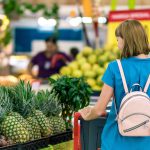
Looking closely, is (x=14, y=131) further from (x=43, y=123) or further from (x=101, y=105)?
(x=101, y=105)

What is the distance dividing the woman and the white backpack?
0.11 meters

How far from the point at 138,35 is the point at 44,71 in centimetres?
665

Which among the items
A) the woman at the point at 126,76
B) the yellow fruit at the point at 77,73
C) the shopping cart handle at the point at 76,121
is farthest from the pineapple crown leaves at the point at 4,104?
the yellow fruit at the point at 77,73

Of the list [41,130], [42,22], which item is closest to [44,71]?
[42,22]

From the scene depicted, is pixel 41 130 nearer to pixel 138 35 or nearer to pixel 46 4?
pixel 138 35

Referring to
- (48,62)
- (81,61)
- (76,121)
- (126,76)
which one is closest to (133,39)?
(126,76)

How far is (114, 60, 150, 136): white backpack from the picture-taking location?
3467 millimetres

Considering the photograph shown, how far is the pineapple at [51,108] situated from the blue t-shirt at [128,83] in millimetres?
548

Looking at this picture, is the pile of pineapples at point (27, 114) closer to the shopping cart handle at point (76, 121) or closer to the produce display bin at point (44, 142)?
the produce display bin at point (44, 142)

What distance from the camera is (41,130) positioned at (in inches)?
155

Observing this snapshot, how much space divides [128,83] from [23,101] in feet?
2.49

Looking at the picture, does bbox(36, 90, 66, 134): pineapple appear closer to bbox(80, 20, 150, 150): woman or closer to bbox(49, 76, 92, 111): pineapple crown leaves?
bbox(49, 76, 92, 111): pineapple crown leaves

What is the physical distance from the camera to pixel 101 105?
142 inches

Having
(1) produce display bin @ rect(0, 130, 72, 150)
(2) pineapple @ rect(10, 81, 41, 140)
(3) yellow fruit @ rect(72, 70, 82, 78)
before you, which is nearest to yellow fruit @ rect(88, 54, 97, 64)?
(3) yellow fruit @ rect(72, 70, 82, 78)
